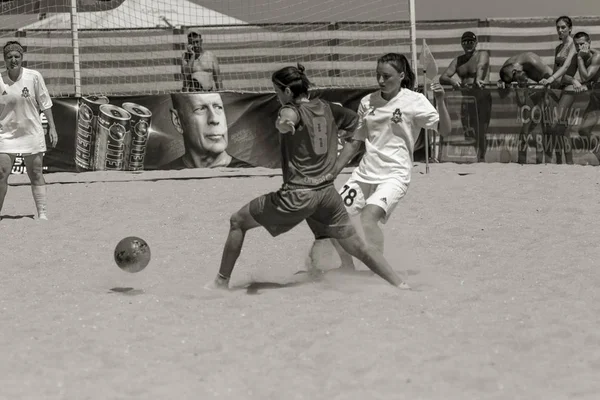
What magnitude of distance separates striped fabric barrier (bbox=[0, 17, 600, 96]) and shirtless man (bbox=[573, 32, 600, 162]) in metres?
1.31

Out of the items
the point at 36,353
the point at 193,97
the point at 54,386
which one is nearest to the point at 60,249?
the point at 36,353

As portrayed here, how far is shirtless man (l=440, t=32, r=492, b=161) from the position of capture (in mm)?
13844

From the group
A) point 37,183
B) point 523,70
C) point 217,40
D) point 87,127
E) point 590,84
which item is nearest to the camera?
point 37,183

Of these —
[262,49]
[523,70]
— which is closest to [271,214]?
[523,70]

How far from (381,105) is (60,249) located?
2794 millimetres

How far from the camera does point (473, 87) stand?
45.6 feet

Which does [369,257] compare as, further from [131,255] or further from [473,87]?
[473,87]

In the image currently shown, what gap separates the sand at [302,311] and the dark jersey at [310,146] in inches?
28.3

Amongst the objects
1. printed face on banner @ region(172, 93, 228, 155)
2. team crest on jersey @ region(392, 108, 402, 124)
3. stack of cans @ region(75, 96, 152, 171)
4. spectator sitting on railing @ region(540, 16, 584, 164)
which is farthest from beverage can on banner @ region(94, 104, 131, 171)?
team crest on jersey @ region(392, 108, 402, 124)

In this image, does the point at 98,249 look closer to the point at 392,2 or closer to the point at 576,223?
the point at 576,223

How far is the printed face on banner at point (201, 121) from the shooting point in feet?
43.5

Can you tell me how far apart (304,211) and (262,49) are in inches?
389

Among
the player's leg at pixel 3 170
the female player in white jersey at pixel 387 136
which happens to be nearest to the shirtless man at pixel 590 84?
the female player in white jersey at pixel 387 136

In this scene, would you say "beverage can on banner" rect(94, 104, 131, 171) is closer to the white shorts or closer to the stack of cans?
the stack of cans
